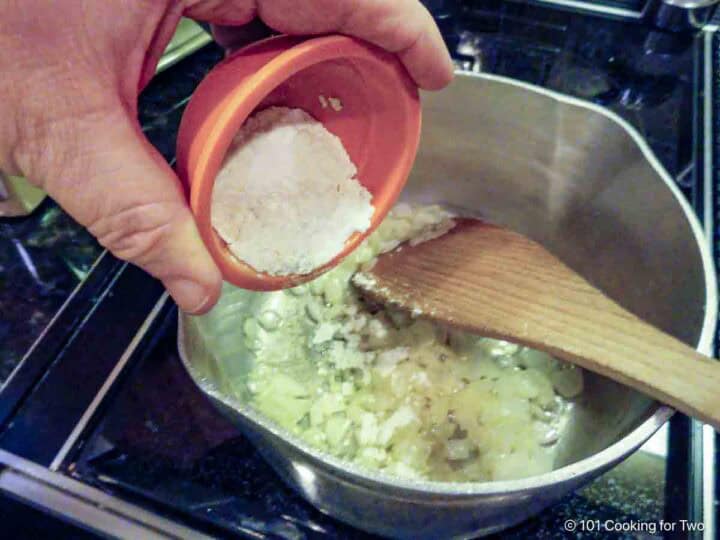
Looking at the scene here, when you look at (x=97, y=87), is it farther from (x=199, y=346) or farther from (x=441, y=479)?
(x=441, y=479)

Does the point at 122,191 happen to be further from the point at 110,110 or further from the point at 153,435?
the point at 153,435

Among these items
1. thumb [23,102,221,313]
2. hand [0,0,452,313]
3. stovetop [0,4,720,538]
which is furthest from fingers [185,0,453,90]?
stovetop [0,4,720,538]

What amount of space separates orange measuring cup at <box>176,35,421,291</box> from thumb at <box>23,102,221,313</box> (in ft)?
0.08

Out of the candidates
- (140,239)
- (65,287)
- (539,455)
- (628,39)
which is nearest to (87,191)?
(140,239)

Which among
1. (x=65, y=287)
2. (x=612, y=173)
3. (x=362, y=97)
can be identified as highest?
(x=362, y=97)

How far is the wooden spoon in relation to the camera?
19.3 inches

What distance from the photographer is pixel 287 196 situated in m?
0.54

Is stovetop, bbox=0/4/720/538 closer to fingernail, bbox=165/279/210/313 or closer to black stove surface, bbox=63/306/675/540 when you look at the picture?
black stove surface, bbox=63/306/675/540

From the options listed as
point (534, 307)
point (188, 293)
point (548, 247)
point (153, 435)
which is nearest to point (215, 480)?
point (153, 435)

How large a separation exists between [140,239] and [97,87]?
3.8 inches

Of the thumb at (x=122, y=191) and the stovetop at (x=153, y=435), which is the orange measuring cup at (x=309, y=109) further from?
the stovetop at (x=153, y=435)

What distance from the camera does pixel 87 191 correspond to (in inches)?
15.4

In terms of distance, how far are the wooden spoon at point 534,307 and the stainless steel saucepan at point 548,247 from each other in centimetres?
3

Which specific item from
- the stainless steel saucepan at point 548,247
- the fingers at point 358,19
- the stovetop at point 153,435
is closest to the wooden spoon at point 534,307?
the stainless steel saucepan at point 548,247
